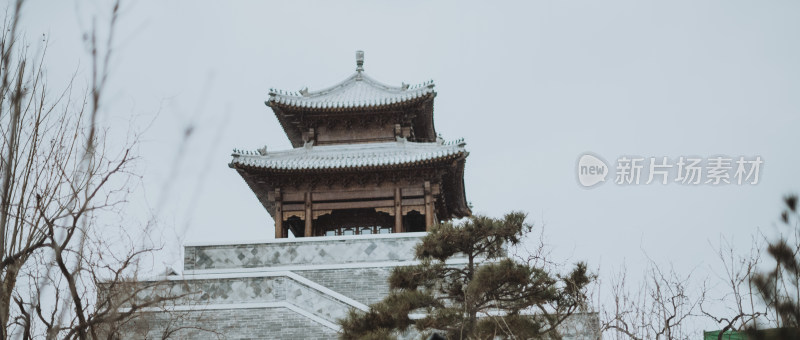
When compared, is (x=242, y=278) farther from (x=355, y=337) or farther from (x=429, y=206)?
(x=429, y=206)

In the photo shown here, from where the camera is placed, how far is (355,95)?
1686 centimetres

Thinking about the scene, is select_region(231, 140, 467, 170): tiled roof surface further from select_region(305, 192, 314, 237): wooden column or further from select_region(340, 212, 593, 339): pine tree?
select_region(340, 212, 593, 339): pine tree

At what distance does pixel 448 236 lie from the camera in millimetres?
8352

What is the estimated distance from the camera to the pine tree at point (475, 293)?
7672 millimetres

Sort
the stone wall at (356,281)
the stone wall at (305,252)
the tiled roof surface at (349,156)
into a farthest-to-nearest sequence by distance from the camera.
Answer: the tiled roof surface at (349,156) < the stone wall at (305,252) < the stone wall at (356,281)

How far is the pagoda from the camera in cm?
1459

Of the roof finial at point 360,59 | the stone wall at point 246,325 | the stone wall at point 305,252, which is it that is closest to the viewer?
the stone wall at point 246,325

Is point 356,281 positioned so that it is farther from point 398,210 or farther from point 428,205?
point 428,205

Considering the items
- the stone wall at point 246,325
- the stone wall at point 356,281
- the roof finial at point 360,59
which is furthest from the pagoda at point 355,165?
the stone wall at point 246,325

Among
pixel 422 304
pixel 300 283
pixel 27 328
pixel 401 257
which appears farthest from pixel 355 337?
pixel 401 257

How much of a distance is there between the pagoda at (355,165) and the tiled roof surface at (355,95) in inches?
0.9

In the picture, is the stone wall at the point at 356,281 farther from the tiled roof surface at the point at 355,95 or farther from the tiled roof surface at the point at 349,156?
the tiled roof surface at the point at 355,95

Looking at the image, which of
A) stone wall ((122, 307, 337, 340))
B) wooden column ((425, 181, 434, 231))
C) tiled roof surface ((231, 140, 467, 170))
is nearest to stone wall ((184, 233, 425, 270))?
wooden column ((425, 181, 434, 231))

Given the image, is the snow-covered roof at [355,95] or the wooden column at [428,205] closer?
the wooden column at [428,205]
